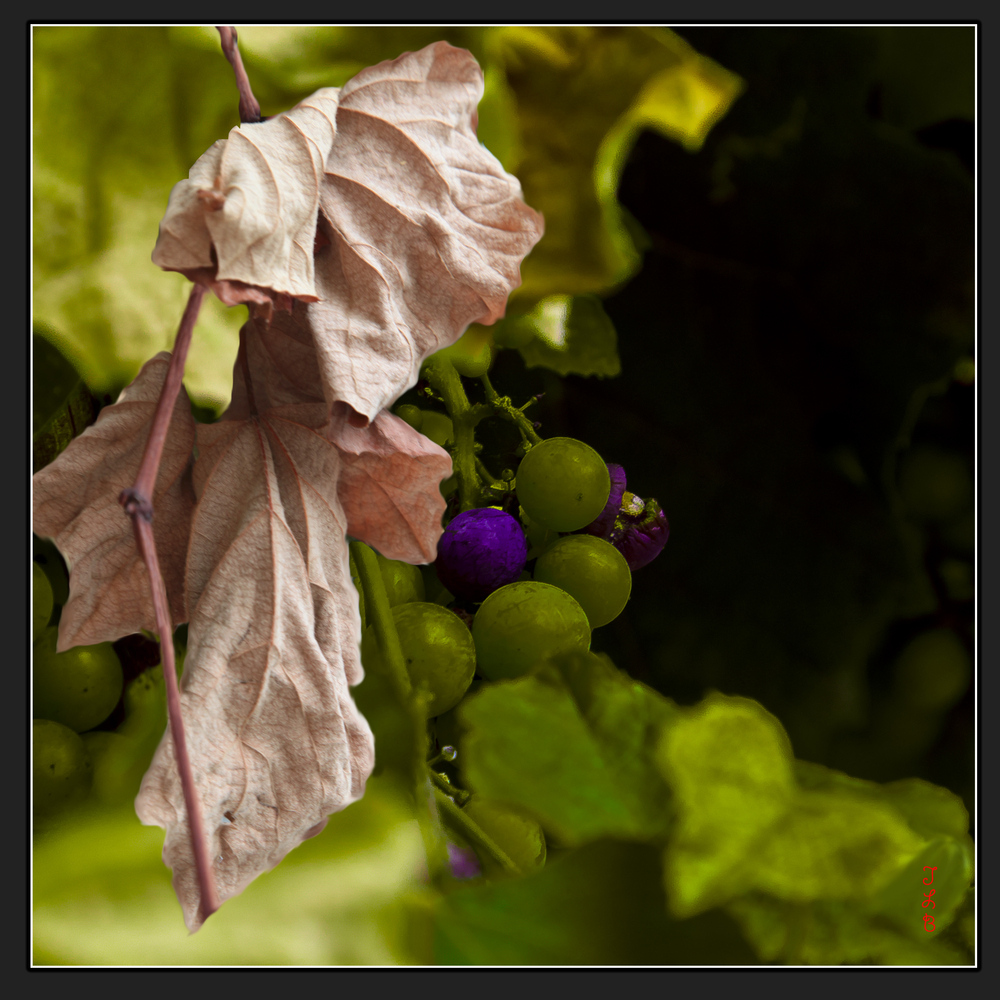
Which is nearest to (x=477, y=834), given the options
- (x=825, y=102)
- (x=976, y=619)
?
(x=976, y=619)

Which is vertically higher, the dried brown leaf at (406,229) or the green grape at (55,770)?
the dried brown leaf at (406,229)

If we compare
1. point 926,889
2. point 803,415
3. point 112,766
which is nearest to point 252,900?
point 112,766

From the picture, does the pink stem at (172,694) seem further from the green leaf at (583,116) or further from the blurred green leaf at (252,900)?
the green leaf at (583,116)

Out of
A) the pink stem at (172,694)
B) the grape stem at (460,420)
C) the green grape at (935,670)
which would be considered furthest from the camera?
the green grape at (935,670)

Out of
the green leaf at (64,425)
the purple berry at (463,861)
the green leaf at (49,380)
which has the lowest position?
the purple berry at (463,861)

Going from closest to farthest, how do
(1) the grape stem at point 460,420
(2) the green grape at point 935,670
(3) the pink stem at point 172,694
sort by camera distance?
(3) the pink stem at point 172,694 → (1) the grape stem at point 460,420 → (2) the green grape at point 935,670

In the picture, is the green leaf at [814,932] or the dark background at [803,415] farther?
the dark background at [803,415]

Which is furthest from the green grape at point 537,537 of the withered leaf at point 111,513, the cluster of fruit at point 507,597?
the withered leaf at point 111,513

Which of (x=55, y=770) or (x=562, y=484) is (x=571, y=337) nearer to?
(x=562, y=484)
